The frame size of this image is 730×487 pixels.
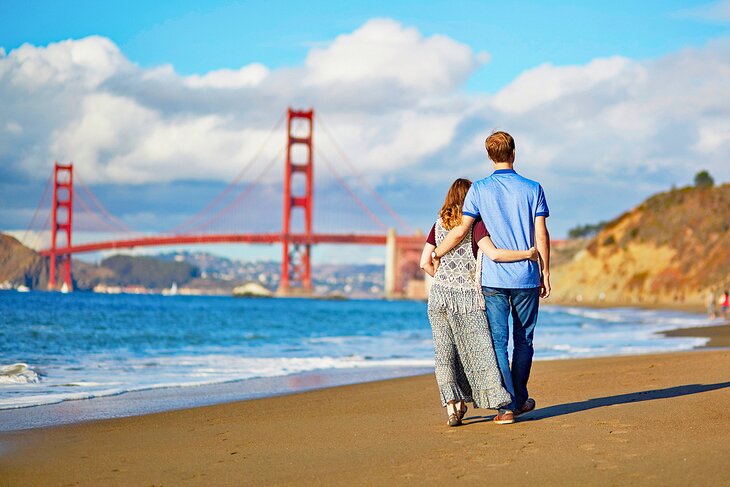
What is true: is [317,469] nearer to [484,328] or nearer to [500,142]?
[484,328]

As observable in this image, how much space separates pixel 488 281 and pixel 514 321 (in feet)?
0.75

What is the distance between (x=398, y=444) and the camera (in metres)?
3.91

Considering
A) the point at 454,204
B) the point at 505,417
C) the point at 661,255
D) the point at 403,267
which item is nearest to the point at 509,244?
the point at 454,204

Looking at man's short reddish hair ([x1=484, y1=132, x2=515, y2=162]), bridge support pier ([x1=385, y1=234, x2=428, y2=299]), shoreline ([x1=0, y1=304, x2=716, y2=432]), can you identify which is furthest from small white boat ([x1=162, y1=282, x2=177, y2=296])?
man's short reddish hair ([x1=484, y1=132, x2=515, y2=162])

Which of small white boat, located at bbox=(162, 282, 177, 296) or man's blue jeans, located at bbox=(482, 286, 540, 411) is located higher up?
small white boat, located at bbox=(162, 282, 177, 296)

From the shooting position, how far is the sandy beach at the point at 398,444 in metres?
3.26

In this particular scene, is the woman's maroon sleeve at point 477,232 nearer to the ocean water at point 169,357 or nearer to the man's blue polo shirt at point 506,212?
the man's blue polo shirt at point 506,212

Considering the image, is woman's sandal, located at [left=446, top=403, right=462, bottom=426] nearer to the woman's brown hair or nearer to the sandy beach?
the sandy beach

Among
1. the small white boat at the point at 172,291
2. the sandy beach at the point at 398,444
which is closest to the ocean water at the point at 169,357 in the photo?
the sandy beach at the point at 398,444

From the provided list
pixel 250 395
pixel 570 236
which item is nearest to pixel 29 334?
pixel 250 395

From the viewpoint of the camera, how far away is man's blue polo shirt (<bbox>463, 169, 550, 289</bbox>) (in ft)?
13.7

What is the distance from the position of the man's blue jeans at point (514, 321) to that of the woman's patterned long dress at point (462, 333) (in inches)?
1.5

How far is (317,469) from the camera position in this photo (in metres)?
3.44

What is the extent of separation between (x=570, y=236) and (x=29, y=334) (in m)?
85.4
